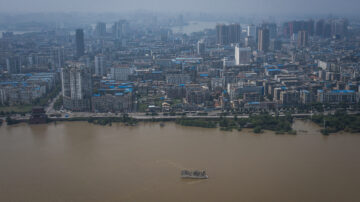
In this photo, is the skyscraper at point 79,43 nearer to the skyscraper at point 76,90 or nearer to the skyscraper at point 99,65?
the skyscraper at point 99,65

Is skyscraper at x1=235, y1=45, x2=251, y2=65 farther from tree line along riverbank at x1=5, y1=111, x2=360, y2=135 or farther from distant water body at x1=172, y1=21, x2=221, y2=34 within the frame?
distant water body at x1=172, y1=21, x2=221, y2=34

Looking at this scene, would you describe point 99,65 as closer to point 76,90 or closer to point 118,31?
point 76,90

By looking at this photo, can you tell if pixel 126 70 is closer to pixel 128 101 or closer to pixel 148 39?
pixel 128 101

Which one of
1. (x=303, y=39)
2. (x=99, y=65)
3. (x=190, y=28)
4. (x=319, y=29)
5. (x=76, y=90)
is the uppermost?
(x=190, y=28)

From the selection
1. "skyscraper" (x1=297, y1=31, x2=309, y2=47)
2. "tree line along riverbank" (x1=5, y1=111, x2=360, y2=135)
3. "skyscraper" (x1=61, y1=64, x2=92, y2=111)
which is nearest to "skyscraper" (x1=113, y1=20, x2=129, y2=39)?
"skyscraper" (x1=297, y1=31, x2=309, y2=47)

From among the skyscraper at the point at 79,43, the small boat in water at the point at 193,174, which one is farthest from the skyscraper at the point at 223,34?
the small boat in water at the point at 193,174

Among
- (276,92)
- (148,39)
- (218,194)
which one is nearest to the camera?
(218,194)

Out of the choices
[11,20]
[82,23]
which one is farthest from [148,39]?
[82,23]

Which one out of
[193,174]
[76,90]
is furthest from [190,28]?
[193,174]
